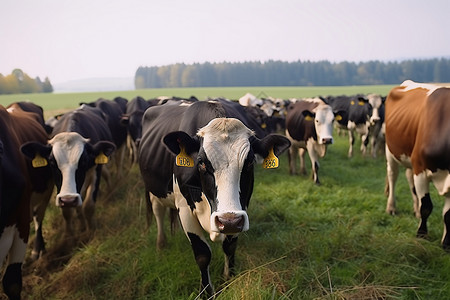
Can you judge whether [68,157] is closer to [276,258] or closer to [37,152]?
[37,152]

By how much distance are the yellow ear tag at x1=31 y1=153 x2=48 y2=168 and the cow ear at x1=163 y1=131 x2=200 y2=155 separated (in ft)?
7.09

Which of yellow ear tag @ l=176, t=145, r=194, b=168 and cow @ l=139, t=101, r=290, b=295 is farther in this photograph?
yellow ear tag @ l=176, t=145, r=194, b=168

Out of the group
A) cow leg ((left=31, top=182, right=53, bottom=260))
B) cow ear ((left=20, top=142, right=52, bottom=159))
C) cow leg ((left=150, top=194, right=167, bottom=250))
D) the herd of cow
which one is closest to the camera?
the herd of cow

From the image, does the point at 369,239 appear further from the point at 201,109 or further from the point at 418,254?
the point at 201,109

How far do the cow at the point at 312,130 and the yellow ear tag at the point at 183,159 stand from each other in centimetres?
534

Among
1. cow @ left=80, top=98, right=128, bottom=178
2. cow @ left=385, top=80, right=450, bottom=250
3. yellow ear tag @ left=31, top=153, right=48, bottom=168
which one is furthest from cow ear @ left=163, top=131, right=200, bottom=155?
cow @ left=80, top=98, right=128, bottom=178

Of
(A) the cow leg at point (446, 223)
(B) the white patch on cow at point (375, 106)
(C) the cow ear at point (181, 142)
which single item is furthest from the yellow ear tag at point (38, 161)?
(B) the white patch on cow at point (375, 106)

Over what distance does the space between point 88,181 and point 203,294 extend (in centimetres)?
281

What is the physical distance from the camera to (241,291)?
9.04 ft

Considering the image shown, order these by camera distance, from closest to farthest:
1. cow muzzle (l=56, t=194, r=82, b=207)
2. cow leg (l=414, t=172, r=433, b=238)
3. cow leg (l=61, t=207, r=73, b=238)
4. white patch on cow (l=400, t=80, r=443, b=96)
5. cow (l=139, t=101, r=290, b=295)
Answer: cow (l=139, t=101, r=290, b=295)
cow muzzle (l=56, t=194, r=82, b=207)
cow leg (l=414, t=172, r=433, b=238)
white patch on cow (l=400, t=80, r=443, b=96)
cow leg (l=61, t=207, r=73, b=238)

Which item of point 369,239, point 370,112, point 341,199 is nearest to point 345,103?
point 370,112

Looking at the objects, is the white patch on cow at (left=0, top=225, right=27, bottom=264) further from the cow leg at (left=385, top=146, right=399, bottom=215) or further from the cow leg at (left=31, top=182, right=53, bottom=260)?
the cow leg at (left=385, top=146, right=399, bottom=215)

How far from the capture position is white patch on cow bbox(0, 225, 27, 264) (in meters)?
3.15

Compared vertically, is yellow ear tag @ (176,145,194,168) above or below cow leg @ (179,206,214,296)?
above
